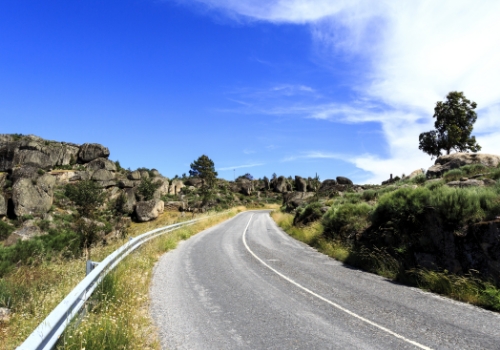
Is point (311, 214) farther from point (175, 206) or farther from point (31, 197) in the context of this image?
A: point (31, 197)

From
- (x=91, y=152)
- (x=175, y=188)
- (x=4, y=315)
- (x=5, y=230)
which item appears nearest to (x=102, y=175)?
(x=91, y=152)

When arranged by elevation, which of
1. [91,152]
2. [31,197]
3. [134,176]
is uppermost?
[91,152]

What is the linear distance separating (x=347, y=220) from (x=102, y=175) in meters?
62.0

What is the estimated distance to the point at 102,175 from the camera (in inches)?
2655

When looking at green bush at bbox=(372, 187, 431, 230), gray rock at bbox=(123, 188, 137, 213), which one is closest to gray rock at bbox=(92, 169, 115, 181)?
gray rock at bbox=(123, 188, 137, 213)

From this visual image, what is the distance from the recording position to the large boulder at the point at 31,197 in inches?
1590

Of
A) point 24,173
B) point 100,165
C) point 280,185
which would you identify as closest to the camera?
point 24,173

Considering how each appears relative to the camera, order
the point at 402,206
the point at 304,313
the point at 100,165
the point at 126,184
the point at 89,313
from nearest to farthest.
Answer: the point at 89,313 < the point at 304,313 < the point at 402,206 < the point at 126,184 < the point at 100,165

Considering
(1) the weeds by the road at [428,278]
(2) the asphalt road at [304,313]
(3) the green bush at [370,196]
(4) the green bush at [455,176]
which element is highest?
(4) the green bush at [455,176]

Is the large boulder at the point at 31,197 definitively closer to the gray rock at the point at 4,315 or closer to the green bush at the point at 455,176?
the gray rock at the point at 4,315

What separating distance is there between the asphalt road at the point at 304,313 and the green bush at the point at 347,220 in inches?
204

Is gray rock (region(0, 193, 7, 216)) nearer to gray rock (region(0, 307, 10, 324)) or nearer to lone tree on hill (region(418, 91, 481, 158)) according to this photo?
gray rock (region(0, 307, 10, 324))

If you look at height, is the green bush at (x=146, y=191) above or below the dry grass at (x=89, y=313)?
above

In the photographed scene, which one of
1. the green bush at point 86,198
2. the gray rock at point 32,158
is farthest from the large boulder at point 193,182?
the green bush at point 86,198
